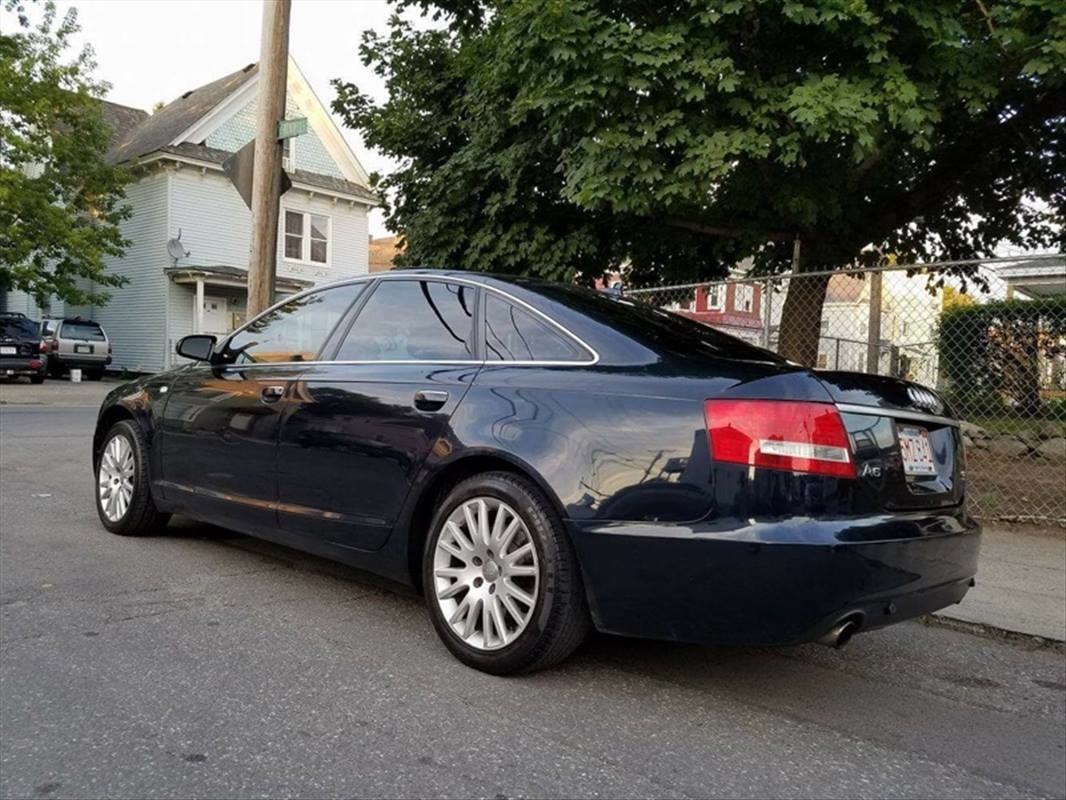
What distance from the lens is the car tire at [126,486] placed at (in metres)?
5.45

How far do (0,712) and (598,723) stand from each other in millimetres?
2010

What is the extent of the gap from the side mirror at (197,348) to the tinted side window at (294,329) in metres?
0.19

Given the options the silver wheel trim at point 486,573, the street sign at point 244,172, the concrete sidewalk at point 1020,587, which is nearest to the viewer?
the silver wheel trim at point 486,573

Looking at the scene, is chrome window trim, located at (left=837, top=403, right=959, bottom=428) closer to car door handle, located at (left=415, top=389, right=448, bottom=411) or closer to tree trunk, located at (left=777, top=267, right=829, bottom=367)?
car door handle, located at (left=415, top=389, right=448, bottom=411)

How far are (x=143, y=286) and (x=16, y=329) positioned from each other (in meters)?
5.69

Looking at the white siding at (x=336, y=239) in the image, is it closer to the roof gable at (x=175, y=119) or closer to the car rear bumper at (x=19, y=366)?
the roof gable at (x=175, y=119)

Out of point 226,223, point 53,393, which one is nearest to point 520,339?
point 53,393

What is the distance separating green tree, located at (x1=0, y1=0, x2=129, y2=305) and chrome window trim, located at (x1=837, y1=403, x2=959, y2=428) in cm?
2205

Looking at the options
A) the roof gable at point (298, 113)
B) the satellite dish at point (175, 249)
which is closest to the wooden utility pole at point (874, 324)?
the satellite dish at point (175, 249)

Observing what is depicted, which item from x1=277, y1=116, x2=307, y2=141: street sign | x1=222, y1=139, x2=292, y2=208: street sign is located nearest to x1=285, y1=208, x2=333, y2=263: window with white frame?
x1=222, y1=139, x2=292, y2=208: street sign

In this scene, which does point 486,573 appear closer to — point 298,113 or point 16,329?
point 16,329

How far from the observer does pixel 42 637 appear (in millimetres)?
3775

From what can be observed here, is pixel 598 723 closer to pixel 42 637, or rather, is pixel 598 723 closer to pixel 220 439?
pixel 42 637

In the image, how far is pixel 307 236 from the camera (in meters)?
28.1
